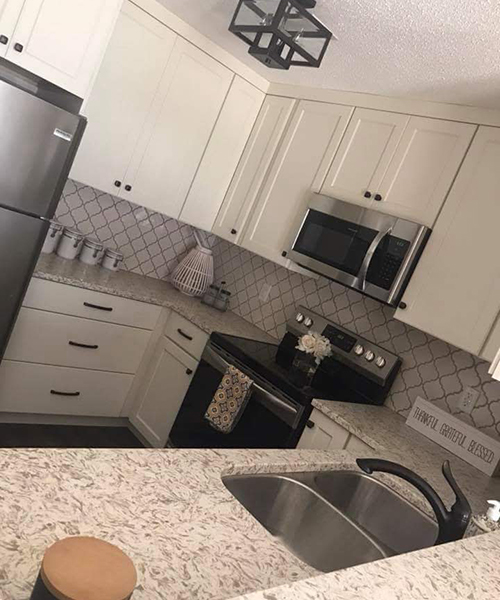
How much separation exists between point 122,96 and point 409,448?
234cm

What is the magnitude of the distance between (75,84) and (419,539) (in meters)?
2.38

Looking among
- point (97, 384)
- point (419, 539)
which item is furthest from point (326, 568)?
point (97, 384)

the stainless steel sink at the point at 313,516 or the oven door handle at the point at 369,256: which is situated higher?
the oven door handle at the point at 369,256

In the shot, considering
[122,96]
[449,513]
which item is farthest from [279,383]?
[122,96]

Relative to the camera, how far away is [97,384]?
3297 mm

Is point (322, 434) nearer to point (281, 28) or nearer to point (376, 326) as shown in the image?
point (376, 326)

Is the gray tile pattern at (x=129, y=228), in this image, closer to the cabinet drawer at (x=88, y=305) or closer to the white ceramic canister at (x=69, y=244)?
the white ceramic canister at (x=69, y=244)

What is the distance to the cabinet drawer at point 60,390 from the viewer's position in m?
2.99

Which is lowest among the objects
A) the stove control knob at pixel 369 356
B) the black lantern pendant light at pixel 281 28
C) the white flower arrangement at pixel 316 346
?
the white flower arrangement at pixel 316 346

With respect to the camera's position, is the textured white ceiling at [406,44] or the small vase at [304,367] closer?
the textured white ceiling at [406,44]

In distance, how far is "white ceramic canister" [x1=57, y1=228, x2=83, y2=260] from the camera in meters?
3.29

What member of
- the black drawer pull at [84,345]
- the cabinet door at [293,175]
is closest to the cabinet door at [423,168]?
the cabinet door at [293,175]

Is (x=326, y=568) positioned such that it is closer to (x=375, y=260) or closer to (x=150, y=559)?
(x=150, y=559)

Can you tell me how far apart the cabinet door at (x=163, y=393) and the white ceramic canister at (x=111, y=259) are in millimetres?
582
